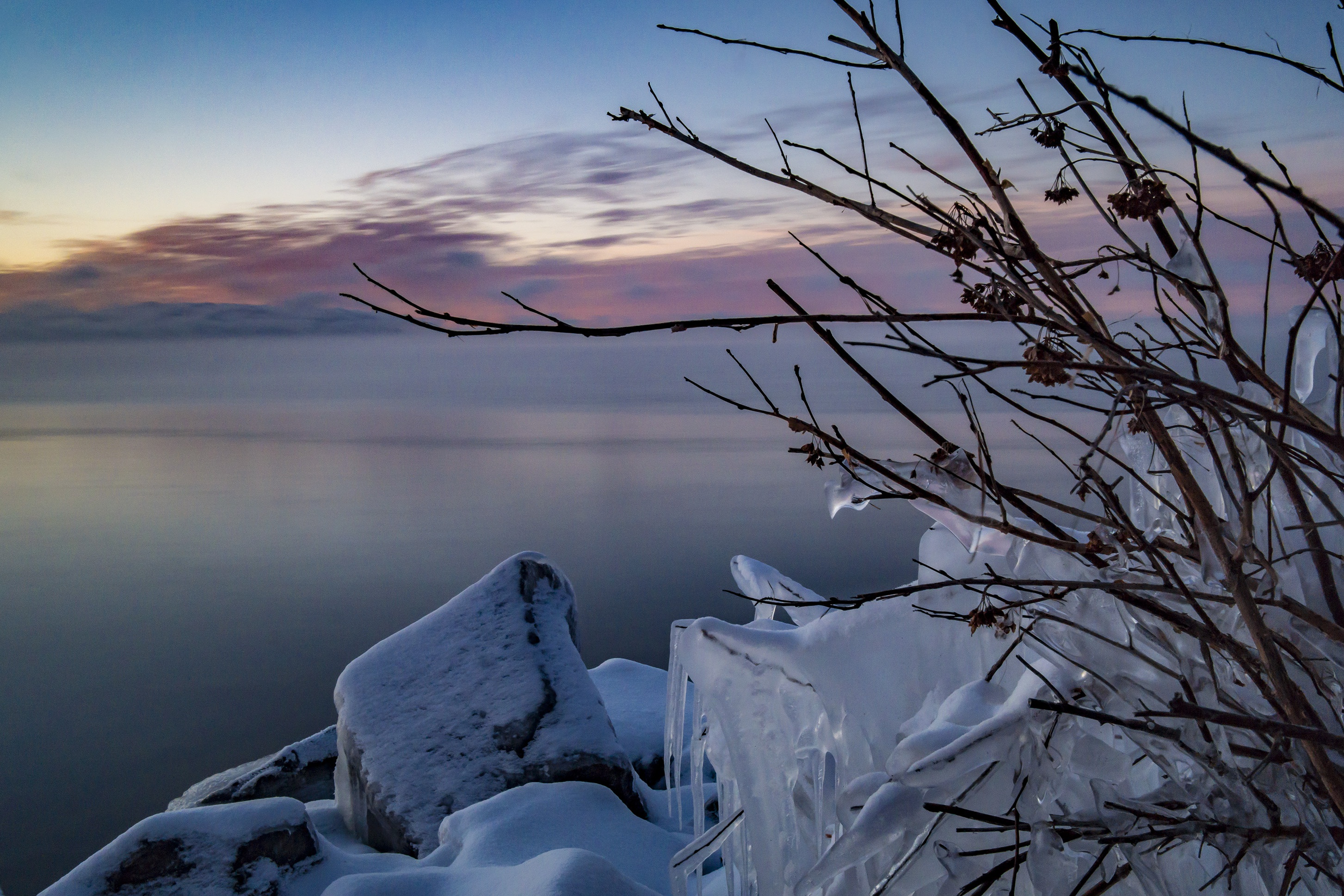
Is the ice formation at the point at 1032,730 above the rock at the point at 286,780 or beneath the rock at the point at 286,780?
above

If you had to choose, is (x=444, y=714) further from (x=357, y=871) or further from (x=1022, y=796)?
(x=1022, y=796)

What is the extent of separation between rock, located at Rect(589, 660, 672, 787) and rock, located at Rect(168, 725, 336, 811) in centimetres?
177

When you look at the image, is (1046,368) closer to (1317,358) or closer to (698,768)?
(1317,358)

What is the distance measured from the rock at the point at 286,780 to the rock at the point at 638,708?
5.79 feet

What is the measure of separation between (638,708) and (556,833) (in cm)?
204

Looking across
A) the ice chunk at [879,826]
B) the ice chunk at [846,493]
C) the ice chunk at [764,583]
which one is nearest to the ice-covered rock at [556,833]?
the ice chunk at [764,583]

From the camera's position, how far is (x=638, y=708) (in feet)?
18.9

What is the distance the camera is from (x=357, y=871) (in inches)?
143

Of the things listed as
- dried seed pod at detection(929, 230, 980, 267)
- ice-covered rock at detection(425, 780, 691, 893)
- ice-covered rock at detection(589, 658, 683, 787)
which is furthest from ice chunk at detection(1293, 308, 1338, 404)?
ice-covered rock at detection(589, 658, 683, 787)

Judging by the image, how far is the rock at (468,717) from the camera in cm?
412

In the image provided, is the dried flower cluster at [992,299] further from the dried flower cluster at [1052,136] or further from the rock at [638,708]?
the rock at [638,708]

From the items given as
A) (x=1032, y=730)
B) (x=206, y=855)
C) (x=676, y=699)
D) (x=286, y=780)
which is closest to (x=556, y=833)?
(x=206, y=855)

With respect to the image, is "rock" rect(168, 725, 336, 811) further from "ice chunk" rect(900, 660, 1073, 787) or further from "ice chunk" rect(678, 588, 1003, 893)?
"ice chunk" rect(900, 660, 1073, 787)

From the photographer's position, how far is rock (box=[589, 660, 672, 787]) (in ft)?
16.6
